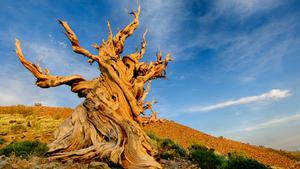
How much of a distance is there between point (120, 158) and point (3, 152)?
6536mm

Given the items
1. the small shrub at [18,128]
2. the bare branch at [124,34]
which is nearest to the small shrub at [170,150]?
the bare branch at [124,34]

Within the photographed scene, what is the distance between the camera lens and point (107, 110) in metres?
12.6

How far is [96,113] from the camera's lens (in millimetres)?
12828

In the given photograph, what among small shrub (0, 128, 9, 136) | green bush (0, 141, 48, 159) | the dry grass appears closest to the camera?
green bush (0, 141, 48, 159)

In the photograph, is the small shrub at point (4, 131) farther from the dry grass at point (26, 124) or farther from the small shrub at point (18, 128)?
the small shrub at point (18, 128)

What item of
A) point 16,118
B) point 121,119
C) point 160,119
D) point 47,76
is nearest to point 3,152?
point 47,76

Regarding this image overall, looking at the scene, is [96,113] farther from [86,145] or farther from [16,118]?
[16,118]

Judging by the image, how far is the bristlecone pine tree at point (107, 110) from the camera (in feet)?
38.2

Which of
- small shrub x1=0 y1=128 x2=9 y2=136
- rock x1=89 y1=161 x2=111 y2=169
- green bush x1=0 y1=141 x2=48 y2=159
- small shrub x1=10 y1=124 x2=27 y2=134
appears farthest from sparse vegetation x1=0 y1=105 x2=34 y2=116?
rock x1=89 y1=161 x2=111 y2=169

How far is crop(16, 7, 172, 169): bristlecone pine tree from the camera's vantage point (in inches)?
459

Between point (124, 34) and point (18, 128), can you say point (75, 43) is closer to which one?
point (124, 34)

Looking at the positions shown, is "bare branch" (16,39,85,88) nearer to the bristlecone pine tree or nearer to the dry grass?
the bristlecone pine tree

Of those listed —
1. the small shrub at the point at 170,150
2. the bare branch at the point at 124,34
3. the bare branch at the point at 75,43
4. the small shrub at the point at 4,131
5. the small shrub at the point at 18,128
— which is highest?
the bare branch at the point at 124,34

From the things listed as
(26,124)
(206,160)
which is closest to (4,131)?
(26,124)
